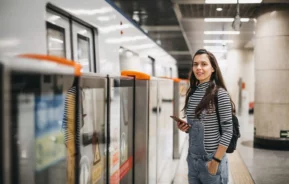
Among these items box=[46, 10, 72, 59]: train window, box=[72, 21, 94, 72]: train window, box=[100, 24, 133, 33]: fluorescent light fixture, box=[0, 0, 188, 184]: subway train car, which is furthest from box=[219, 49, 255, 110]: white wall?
box=[46, 10, 72, 59]: train window

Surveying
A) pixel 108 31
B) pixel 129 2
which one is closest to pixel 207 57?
pixel 108 31

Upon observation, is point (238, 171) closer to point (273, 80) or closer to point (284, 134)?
point (284, 134)

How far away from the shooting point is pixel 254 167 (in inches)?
238

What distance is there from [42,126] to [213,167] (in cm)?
128

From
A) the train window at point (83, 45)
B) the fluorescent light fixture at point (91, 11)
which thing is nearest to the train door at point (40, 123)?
the fluorescent light fixture at point (91, 11)

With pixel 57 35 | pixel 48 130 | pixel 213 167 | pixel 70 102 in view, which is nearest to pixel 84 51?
pixel 57 35

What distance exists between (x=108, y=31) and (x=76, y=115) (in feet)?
9.53

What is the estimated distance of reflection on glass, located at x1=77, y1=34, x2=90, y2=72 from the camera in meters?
3.72

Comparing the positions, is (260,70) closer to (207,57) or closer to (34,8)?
(207,57)

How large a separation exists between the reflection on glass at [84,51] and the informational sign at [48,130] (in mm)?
2186

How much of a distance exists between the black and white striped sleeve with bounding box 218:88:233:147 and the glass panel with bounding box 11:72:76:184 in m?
1.05

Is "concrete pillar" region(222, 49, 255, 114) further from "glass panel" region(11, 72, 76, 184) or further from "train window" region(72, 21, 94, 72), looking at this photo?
"glass panel" region(11, 72, 76, 184)

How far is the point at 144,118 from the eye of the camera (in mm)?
3121

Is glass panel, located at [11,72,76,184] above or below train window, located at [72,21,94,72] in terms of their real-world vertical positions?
below
